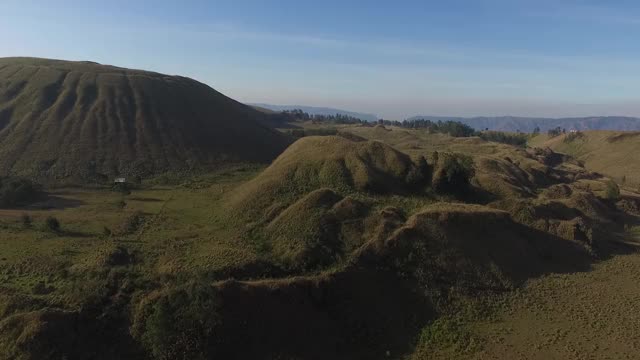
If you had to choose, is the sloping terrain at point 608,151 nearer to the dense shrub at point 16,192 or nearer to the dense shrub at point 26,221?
the dense shrub at point 26,221

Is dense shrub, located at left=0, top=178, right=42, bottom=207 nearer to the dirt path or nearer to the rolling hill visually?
the rolling hill

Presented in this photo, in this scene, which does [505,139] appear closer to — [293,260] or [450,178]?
[450,178]

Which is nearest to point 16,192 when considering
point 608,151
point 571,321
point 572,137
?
point 571,321

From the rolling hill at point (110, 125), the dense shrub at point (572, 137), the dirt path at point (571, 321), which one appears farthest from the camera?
the dense shrub at point (572, 137)

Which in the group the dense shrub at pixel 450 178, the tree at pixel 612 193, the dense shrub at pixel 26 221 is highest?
the dense shrub at pixel 450 178

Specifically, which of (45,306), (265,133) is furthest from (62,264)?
(265,133)

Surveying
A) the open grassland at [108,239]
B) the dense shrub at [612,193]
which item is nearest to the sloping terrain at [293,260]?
the open grassland at [108,239]

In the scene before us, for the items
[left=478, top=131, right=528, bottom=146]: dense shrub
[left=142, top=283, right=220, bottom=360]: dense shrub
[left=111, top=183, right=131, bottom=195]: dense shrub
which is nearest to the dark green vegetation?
[left=142, top=283, right=220, bottom=360]: dense shrub

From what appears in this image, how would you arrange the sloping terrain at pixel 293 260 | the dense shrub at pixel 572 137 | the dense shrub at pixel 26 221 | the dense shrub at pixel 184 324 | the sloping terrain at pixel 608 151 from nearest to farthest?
1. the dense shrub at pixel 184 324
2. the sloping terrain at pixel 293 260
3. the dense shrub at pixel 26 221
4. the sloping terrain at pixel 608 151
5. the dense shrub at pixel 572 137
